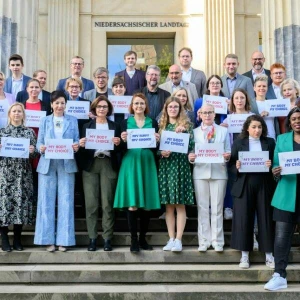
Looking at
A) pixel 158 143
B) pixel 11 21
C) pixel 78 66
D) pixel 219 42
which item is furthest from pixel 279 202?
pixel 219 42

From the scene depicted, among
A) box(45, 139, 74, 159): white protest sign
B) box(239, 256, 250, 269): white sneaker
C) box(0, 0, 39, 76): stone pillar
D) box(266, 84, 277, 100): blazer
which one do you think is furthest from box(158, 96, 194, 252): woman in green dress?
box(0, 0, 39, 76): stone pillar

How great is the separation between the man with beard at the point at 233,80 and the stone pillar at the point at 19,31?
516cm

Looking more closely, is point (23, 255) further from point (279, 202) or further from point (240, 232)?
point (279, 202)

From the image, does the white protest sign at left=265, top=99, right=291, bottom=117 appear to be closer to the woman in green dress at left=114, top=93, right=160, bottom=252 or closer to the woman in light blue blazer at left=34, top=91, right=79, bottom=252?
the woman in green dress at left=114, top=93, right=160, bottom=252

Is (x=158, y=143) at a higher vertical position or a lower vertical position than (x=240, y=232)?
higher

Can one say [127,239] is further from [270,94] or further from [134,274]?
[270,94]

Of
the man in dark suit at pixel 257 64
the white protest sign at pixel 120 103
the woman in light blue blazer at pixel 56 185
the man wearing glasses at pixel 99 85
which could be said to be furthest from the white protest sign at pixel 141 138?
the man in dark suit at pixel 257 64

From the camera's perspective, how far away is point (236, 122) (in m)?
7.85

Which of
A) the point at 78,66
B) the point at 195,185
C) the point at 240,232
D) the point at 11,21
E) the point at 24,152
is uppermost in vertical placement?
the point at 11,21

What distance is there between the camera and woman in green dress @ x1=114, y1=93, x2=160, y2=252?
721 centimetres

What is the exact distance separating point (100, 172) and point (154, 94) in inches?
71.2

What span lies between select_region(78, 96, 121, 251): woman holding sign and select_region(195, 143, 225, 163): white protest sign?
1165mm

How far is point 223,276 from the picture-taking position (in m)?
6.96

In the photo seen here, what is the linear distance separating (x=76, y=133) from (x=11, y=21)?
5416mm
